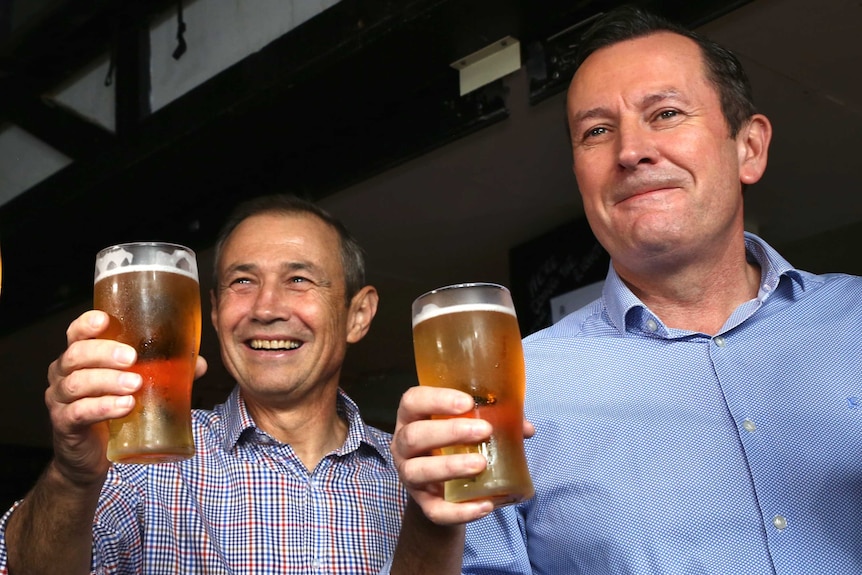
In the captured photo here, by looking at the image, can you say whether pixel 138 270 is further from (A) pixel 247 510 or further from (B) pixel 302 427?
(B) pixel 302 427

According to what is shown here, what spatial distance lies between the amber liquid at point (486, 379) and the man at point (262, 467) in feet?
1.45

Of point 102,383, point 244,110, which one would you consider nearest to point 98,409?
point 102,383

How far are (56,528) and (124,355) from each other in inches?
15.1

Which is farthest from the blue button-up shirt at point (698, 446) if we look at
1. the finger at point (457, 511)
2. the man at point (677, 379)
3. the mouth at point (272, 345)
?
the mouth at point (272, 345)

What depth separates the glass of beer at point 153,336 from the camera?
132 cm

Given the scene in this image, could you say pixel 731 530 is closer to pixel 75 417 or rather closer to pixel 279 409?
pixel 75 417

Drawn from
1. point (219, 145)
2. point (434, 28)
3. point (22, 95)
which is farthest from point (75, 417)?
point (22, 95)

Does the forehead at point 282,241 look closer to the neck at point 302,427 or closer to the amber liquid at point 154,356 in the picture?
the neck at point 302,427

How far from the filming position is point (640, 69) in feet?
6.35

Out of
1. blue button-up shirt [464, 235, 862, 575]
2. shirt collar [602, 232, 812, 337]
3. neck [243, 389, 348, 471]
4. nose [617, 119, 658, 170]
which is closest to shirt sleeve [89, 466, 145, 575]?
neck [243, 389, 348, 471]

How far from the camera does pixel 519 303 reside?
4691mm

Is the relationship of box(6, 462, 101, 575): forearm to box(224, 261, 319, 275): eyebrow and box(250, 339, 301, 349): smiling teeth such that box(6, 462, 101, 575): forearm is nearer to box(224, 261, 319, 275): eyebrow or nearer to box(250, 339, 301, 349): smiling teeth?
box(250, 339, 301, 349): smiling teeth

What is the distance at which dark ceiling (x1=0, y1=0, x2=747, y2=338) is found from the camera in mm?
2871

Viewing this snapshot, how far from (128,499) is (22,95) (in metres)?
2.72
